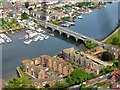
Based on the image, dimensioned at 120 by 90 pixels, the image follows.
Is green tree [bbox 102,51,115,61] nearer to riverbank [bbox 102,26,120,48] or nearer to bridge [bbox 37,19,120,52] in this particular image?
bridge [bbox 37,19,120,52]

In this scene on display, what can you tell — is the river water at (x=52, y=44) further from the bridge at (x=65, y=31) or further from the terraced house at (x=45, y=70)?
the terraced house at (x=45, y=70)

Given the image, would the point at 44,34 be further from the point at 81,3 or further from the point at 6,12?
the point at 81,3

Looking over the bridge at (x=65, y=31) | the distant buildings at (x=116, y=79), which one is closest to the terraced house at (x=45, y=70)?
the distant buildings at (x=116, y=79)

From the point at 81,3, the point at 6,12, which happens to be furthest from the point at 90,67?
the point at 81,3

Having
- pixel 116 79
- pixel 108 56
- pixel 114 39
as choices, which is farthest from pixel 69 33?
pixel 116 79

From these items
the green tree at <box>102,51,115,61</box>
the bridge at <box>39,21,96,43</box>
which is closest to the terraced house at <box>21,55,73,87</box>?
the green tree at <box>102,51,115,61</box>

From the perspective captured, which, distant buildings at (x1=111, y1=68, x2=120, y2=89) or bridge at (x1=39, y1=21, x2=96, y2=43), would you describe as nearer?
distant buildings at (x1=111, y1=68, x2=120, y2=89)
